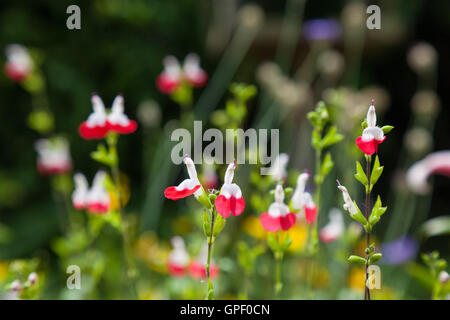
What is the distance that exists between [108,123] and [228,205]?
0.24 meters

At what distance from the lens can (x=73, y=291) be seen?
2.99 ft

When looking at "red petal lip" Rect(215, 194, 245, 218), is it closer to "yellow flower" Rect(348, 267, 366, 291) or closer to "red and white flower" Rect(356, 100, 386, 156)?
"red and white flower" Rect(356, 100, 386, 156)

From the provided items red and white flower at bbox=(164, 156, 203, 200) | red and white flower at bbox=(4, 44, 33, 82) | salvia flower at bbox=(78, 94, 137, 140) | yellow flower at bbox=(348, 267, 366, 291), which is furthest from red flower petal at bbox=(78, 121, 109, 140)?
yellow flower at bbox=(348, 267, 366, 291)

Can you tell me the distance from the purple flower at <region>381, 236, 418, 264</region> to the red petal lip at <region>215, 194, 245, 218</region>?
33.6 inches

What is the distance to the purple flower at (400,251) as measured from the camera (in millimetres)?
1229

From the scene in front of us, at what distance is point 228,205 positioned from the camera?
1.62ft

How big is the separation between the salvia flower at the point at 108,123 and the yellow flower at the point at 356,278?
2.34 feet

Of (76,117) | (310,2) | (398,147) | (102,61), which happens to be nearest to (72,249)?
(76,117)

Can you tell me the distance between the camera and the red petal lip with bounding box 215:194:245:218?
1.59ft

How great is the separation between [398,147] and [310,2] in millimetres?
822

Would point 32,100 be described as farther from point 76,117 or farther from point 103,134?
point 103,134

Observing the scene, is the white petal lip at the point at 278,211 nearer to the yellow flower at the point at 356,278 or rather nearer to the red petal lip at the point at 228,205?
the red petal lip at the point at 228,205

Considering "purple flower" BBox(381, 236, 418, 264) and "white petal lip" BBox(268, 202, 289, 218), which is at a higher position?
"purple flower" BBox(381, 236, 418, 264)

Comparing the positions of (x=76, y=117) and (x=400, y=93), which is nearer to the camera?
(x=76, y=117)
